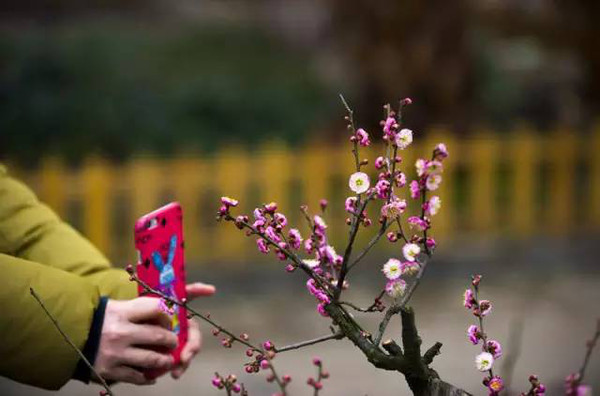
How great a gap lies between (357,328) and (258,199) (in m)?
6.25

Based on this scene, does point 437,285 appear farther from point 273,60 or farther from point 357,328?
point 273,60

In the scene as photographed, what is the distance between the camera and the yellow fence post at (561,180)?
7258 millimetres

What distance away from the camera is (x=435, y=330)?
5750mm

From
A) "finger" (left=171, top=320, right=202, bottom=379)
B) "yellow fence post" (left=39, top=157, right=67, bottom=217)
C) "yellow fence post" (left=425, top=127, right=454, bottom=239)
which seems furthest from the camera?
"yellow fence post" (left=425, top=127, right=454, bottom=239)

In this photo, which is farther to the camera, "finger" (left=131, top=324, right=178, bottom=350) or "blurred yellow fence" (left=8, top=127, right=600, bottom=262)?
"blurred yellow fence" (left=8, top=127, right=600, bottom=262)

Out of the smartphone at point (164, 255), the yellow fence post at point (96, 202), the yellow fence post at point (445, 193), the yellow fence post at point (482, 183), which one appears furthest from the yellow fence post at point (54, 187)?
the smartphone at point (164, 255)

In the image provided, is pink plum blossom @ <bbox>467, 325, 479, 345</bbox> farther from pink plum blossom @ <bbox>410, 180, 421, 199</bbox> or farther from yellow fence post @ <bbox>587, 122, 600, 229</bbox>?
yellow fence post @ <bbox>587, 122, 600, 229</bbox>

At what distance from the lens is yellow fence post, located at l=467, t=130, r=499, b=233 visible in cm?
714

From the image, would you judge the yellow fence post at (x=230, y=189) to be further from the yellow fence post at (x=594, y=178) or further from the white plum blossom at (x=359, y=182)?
the white plum blossom at (x=359, y=182)

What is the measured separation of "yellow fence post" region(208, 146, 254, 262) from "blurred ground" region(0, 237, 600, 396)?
182 mm

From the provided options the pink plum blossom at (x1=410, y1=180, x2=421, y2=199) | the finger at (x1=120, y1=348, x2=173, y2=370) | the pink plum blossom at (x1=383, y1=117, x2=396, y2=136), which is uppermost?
the pink plum blossom at (x1=383, y1=117, x2=396, y2=136)

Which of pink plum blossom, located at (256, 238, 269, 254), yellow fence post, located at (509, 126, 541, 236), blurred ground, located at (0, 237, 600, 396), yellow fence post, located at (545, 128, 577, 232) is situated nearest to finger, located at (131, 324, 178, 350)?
pink plum blossom, located at (256, 238, 269, 254)

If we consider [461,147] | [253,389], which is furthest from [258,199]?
[253,389]

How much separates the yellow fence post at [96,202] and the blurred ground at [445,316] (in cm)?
71
